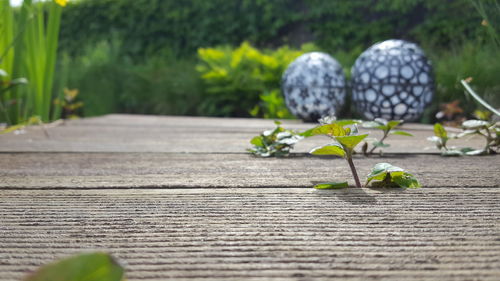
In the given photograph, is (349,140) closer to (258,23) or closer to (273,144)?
(273,144)

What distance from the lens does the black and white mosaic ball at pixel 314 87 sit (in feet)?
10.5

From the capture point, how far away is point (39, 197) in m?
0.79

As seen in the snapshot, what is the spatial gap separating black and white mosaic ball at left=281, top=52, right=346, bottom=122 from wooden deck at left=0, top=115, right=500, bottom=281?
6.76 ft

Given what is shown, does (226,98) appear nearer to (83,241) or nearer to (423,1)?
(423,1)

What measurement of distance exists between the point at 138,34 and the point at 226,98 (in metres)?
3.34

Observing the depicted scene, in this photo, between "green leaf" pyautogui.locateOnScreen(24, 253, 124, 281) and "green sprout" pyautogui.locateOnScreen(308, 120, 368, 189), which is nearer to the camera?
"green leaf" pyautogui.locateOnScreen(24, 253, 124, 281)

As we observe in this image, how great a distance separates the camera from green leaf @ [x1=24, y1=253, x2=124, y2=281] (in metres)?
0.31

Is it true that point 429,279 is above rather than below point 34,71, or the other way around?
below

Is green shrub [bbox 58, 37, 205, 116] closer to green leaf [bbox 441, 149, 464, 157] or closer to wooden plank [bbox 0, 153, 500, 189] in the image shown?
wooden plank [bbox 0, 153, 500, 189]

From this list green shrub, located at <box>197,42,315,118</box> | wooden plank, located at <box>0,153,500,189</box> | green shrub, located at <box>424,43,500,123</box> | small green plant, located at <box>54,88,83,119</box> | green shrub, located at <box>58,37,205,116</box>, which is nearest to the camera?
wooden plank, located at <box>0,153,500,189</box>

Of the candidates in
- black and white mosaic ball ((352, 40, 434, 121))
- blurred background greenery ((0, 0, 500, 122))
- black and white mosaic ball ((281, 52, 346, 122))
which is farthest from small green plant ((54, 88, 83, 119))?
black and white mosaic ball ((352, 40, 434, 121))

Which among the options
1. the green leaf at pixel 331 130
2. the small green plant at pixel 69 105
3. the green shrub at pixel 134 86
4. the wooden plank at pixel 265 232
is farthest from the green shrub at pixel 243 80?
the wooden plank at pixel 265 232

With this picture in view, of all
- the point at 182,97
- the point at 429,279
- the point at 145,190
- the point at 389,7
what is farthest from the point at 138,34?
the point at 429,279

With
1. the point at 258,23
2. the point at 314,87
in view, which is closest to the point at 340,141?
the point at 314,87
